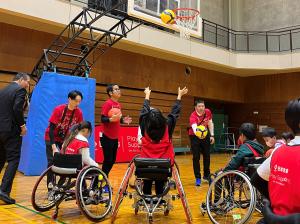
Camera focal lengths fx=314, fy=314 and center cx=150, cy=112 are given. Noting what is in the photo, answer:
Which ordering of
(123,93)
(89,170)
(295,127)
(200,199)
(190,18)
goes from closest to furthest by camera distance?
(295,127) → (89,170) → (200,199) → (190,18) → (123,93)

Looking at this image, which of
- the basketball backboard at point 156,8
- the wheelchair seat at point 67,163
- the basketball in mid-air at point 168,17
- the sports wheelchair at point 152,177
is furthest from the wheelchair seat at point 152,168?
the basketball in mid-air at point 168,17

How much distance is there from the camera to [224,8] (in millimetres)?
14000

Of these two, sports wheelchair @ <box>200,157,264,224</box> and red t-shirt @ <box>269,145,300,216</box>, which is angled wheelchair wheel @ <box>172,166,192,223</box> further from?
red t-shirt @ <box>269,145,300,216</box>

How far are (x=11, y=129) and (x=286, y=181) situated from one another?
125 inches

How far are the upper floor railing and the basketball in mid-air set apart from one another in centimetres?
554

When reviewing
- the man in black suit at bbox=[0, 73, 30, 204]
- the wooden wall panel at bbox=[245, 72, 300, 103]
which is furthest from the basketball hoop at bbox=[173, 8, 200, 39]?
the wooden wall panel at bbox=[245, 72, 300, 103]

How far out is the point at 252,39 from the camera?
1382 cm

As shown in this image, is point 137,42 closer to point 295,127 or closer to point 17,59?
point 17,59

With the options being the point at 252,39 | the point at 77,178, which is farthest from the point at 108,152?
the point at 252,39

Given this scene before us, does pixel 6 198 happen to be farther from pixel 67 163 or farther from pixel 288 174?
pixel 288 174

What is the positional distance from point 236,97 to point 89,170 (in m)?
12.3

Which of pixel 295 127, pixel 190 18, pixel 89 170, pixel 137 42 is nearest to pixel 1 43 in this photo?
pixel 137 42

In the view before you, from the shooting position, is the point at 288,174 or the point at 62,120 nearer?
the point at 288,174

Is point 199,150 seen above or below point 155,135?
below
